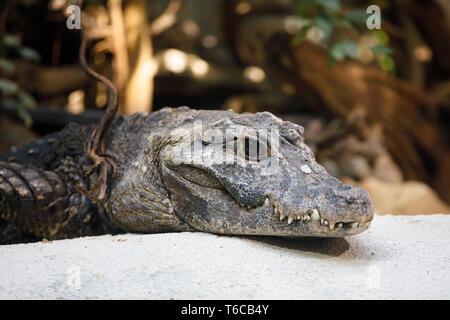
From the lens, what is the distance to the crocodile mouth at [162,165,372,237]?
1.86 metres

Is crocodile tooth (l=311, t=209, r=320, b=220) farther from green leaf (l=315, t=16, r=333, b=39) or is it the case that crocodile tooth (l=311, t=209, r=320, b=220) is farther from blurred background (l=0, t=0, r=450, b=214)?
blurred background (l=0, t=0, r=450, b=214)

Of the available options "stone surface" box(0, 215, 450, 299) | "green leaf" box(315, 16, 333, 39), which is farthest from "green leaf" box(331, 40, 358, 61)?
"stone surface" box(0, 215, 450, 299)

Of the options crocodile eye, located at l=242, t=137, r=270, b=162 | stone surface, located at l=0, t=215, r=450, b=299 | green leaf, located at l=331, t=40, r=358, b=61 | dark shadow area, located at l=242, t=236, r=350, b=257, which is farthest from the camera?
green leaf, located at l=331, t=40, r=358, b=61

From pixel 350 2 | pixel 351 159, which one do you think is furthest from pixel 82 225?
pixel 350 2

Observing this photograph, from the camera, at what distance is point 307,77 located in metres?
7.21

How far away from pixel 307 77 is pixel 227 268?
5801 mm

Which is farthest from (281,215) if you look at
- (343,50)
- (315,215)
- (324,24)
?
(324,24)

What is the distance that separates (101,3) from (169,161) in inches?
203

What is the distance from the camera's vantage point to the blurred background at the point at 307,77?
20.8 feet

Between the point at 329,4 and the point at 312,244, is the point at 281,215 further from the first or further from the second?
the point at 329,4

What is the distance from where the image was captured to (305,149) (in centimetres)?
232

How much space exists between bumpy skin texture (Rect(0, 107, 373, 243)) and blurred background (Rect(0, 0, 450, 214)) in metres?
2.39
